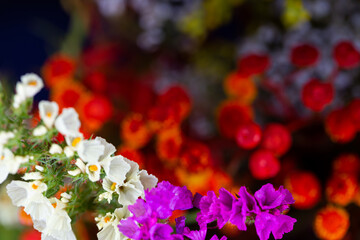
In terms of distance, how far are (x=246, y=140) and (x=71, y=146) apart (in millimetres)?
173

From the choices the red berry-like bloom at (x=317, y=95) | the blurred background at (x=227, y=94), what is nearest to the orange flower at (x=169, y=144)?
the blurred background at (x=227, y=94)

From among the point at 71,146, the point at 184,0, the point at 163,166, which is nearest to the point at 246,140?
the point at 163,166

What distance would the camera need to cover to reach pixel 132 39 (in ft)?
2.05

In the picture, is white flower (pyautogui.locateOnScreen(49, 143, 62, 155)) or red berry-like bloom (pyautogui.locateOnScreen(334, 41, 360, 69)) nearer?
white flower (pyautogui.locateOnScreen(49, 143, 62, 155))

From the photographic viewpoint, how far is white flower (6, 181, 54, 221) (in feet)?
0.69

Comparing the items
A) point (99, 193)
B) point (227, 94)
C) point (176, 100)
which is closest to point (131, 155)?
point (99, 193)

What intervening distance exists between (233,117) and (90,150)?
0.23 metres

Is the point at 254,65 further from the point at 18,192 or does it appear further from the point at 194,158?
the point at 18,192

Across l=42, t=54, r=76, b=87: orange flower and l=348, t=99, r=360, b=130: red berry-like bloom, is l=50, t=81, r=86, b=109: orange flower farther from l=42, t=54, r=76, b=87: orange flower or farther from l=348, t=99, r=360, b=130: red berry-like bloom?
l=348, t=99, r=360, b=130: red berry-like bloom

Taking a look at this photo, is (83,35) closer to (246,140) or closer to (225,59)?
(225,59)

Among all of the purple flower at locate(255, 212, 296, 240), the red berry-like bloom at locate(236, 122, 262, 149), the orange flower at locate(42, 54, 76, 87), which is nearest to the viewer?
the purple flower at locate(255, 212, 296, 240)

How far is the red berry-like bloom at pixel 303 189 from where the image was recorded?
37cm

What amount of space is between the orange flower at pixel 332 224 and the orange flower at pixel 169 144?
0.42ft

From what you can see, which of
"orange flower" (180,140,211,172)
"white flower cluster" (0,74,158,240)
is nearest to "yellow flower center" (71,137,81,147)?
"white flower cluster" (0,74,158,240)
